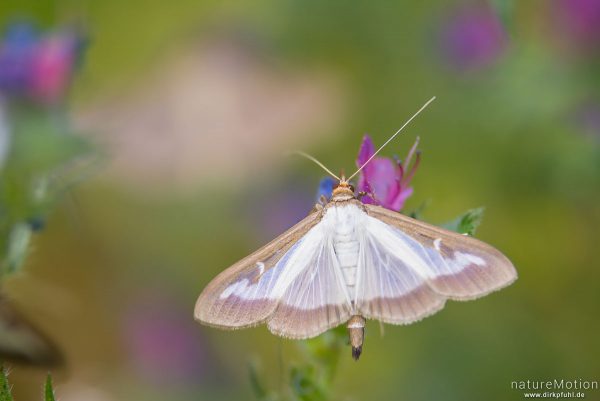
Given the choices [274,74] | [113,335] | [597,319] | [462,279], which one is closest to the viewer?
[462,279]

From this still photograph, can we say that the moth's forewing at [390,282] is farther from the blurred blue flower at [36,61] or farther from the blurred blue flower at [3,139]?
the blurred blue flower at [36,61]

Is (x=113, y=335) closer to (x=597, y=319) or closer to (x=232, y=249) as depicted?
(x=232, y=249)

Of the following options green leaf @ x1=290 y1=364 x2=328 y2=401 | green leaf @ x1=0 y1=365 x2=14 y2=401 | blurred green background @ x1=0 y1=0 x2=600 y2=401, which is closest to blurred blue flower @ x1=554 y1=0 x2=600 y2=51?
blurred green background @ x1=0 y1=0 x2=600 y2=401

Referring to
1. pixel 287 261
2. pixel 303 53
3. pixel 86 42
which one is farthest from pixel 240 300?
pixel 303 53

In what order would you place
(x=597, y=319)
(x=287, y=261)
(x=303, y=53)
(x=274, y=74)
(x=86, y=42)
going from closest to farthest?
1. (x=287, y=261)
2. (x=86, y=42)
3. (x=597, y=319)
4. (x=303, y=53)
5. (x=274, y=74)

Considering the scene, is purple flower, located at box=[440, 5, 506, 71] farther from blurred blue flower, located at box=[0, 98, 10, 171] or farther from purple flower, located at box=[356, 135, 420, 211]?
blurred blue flower, located at box=[0, 98, 10, 171]

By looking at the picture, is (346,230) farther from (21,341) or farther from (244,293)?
(21,341)

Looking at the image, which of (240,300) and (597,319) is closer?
(240,300)
